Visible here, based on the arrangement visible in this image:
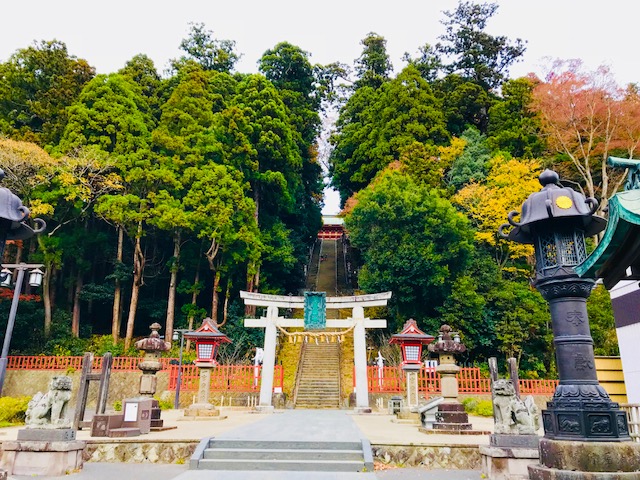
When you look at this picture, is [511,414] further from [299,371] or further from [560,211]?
[299,371]

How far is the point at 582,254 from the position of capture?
4652 millimetres

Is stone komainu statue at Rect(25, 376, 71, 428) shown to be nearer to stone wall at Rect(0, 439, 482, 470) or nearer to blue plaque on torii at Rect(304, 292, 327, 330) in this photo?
stone wall at Rect(0, 439, 482, 470)

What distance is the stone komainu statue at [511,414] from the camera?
5.69 meters

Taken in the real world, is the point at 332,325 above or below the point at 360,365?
above

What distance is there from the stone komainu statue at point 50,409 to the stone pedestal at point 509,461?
619 centimetres

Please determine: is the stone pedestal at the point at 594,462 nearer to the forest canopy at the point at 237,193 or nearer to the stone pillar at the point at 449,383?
the stone pillar at the point at 449,383

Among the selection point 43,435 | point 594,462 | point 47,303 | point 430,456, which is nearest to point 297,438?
point 430,456

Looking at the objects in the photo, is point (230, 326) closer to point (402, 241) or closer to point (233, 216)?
point (233, 216)

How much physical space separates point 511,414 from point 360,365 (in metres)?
8.71

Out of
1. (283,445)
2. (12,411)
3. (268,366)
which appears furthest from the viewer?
(268,366)

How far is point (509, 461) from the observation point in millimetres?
5453

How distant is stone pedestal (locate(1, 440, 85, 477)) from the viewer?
18.9ft

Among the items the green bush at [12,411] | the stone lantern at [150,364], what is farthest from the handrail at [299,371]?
the green bush at [12,411]

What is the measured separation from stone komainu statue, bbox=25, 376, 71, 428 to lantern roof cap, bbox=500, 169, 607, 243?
686cm
